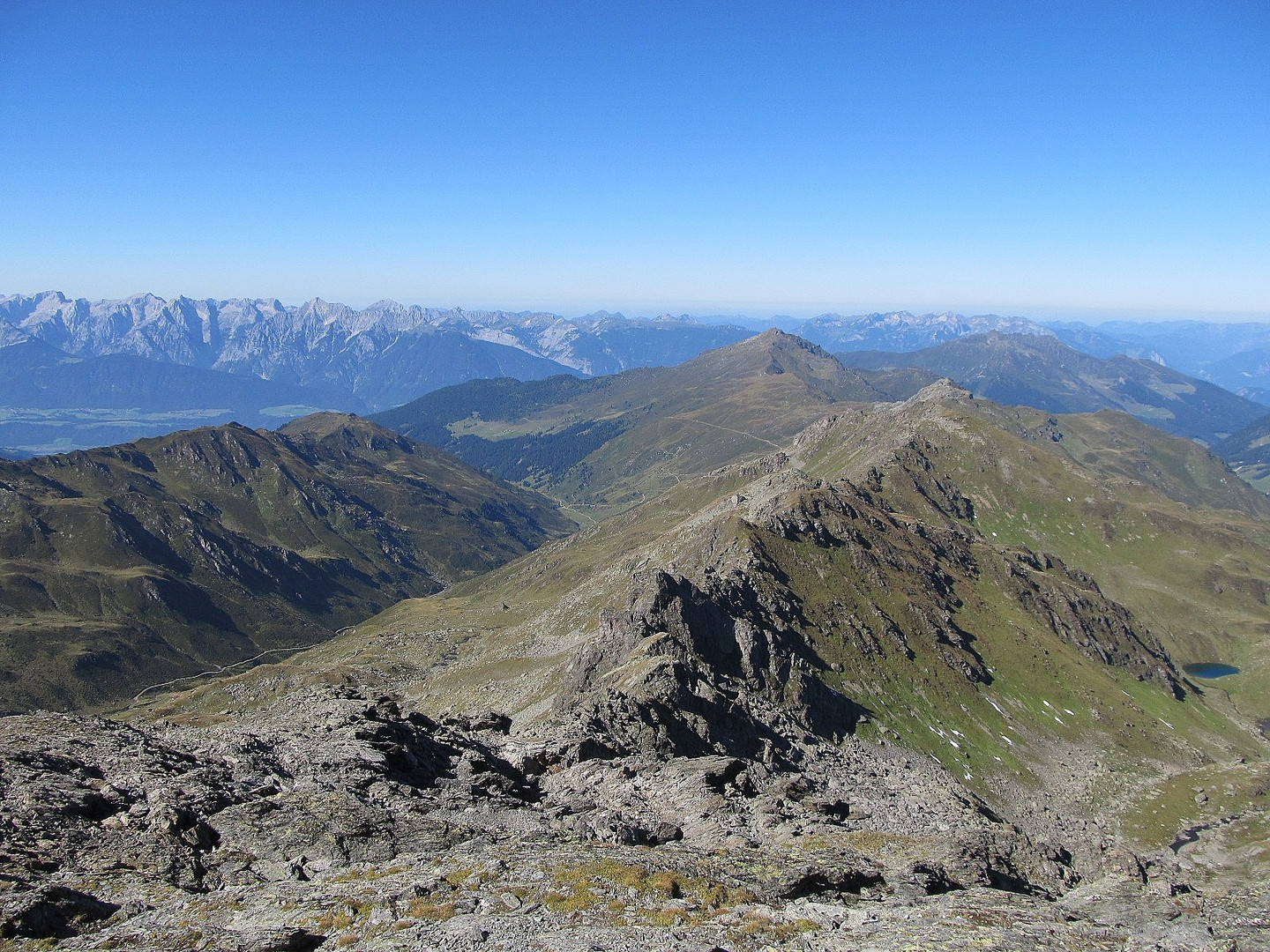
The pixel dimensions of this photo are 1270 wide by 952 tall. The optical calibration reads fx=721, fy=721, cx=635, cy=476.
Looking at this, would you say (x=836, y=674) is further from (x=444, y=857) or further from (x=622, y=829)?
(x=444, y=857)

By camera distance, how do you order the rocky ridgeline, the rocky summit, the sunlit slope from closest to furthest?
the rocky ridgeline
the rocky summit
the sunlit slope

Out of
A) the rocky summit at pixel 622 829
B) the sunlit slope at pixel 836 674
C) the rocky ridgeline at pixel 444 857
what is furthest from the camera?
the sunlit slope at pixel 836 674

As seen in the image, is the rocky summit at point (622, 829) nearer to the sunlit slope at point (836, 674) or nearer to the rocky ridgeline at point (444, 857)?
the rocky ridgeline at point (444, 857)

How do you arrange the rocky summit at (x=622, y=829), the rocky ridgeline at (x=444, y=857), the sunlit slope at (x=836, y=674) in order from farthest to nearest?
the sunlit slope at (x=836, y=674)
the rocky summit at (x=622, y=829)
the rocky ridgeline at (x=444, y=857)

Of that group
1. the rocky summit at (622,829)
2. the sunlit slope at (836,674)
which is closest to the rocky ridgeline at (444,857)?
the rocky summit at (622,829)

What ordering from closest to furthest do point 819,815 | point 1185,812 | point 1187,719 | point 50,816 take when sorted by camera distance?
point 50,816 < point 819,815 < point 1185,812 < point 1187,719

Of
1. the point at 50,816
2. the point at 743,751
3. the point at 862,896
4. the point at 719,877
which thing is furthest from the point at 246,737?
the point at 743,751

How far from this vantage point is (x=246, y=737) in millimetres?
62188

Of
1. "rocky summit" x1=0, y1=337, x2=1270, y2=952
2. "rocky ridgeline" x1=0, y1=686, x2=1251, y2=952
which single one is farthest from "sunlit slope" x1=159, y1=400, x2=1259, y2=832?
"rocky ridgeline" x1=0, y1=686, x2=1251, y2=952

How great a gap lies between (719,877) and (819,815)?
80.8 feet

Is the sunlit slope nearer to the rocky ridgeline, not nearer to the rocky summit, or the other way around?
the rocky summit

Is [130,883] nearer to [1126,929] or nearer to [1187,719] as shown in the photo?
[1126,929]

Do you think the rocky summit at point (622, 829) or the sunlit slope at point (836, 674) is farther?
the sunlit slope at point (836, 674)

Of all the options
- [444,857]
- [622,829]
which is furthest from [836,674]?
[444,857]
